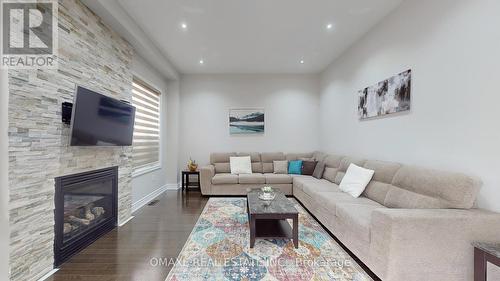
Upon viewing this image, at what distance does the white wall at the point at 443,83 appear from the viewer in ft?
6.15

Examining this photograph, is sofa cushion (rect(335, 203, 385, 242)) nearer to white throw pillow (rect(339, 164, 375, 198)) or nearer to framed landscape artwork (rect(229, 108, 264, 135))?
A: white throw pillow (rect(339, 164, 375, 198))

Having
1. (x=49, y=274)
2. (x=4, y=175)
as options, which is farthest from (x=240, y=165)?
(x=4, y=175)

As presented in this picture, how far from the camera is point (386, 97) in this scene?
3.13m

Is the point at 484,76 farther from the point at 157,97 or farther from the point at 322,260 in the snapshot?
the point at 157,97

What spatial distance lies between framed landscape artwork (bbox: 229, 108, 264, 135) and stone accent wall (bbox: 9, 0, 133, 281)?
10.6 ft

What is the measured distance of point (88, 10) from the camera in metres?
2.52

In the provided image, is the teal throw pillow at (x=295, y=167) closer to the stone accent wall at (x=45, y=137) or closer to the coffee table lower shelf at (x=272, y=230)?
the coffee table lower shelf at (x=272, y=230)

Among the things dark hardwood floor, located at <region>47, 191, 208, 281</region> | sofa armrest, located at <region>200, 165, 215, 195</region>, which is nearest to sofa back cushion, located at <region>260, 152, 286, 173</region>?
sofa armrest, located at <region>200, 165, 215, 195</region>

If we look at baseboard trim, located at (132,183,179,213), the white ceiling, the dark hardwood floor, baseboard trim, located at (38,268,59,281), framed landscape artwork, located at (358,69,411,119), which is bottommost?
baseboard trim, located at (38,268,59,281)

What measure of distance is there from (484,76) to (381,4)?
1.54m

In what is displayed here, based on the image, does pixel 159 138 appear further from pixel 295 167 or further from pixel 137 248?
pixel 295 167

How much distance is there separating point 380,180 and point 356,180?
32 cm

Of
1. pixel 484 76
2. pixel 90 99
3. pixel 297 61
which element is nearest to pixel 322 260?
pixel 484 76

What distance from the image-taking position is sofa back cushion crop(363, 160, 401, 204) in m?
2.72
